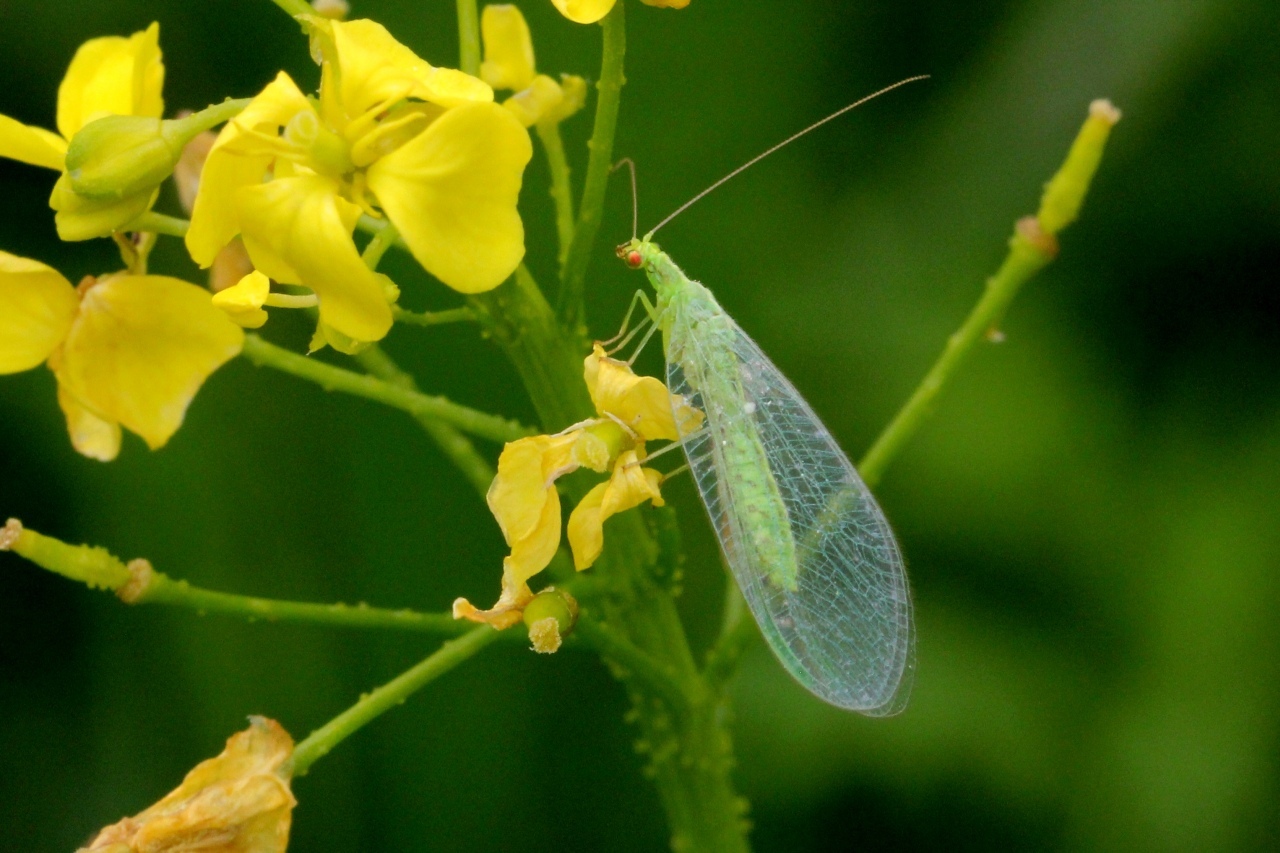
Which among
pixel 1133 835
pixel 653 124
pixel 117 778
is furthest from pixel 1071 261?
pixel 117 778

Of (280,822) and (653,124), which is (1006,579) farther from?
(280,822)

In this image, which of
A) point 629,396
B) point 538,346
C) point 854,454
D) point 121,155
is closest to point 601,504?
point 629,396

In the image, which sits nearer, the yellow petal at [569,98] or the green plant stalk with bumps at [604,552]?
the green plant stalk with bumps at [604,552]

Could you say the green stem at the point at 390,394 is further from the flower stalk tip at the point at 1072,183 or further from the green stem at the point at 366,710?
the flower stalk tip at the point at 1072,183

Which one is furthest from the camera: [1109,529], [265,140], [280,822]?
[1109,529]

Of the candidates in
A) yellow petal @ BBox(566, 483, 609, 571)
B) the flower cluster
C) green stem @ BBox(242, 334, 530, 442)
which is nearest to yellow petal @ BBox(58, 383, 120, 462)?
the flower cluster

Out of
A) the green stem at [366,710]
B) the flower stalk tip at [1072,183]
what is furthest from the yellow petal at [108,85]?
the flower stalk tip at [1072,183]

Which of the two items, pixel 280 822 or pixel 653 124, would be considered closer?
pixel 280 822
